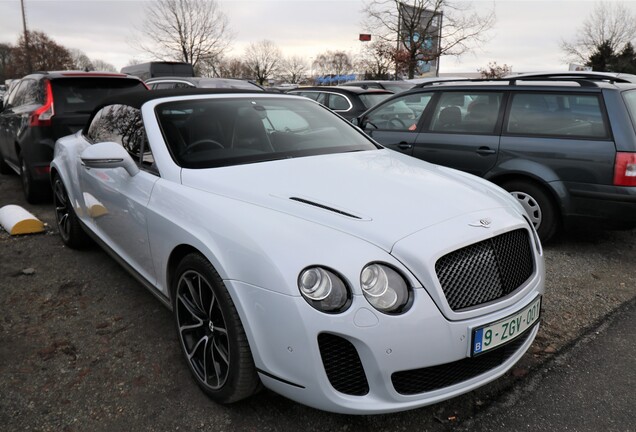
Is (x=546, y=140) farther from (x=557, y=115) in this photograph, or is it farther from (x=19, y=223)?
(x=19, y=223)

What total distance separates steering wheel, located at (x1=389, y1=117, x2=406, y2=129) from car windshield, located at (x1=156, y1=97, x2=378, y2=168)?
2123mm

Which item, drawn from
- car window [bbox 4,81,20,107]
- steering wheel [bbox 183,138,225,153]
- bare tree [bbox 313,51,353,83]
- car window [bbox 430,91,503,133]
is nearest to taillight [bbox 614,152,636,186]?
car window [bbox 430,91,503,133]

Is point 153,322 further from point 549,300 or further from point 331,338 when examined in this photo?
point 549,300

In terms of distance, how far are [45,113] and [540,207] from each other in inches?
217

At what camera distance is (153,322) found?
3.14 meters

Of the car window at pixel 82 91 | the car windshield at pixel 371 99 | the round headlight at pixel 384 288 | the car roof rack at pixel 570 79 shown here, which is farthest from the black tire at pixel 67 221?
the car windshield at pixel 371 99

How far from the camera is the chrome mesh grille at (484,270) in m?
1.95

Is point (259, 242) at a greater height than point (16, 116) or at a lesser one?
lesser

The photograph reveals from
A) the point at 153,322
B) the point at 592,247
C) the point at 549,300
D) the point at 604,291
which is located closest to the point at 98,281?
the point at 153,322

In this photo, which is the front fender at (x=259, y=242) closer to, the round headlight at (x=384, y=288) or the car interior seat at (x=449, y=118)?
the round headlight at (x=384, y=288)

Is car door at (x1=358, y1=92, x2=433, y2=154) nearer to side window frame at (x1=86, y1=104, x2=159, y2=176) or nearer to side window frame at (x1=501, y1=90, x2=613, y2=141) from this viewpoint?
side window frame at (x1=501, y1=90, x2=613, y2=141)

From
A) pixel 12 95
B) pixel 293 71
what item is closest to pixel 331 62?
pixel 293 71

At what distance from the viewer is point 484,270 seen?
81.7 inches

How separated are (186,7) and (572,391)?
32168mm
